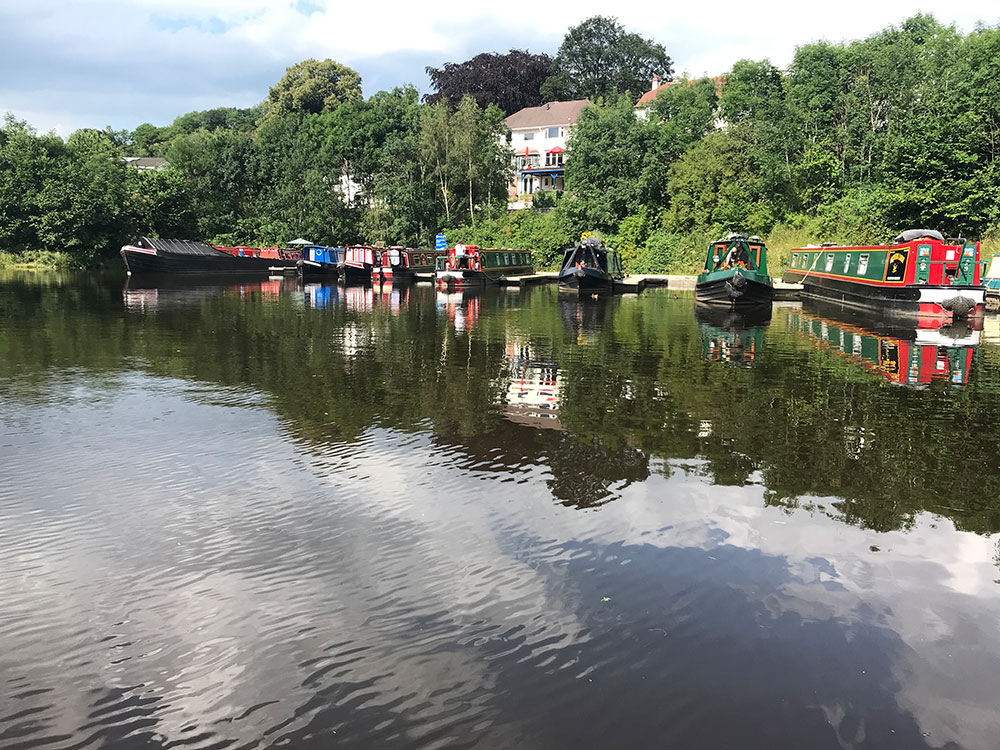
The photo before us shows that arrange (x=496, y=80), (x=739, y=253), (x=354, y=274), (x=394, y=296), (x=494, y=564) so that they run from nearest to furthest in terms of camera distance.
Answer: (x=494, y=564) < (x=739, y=253) < (x=394, y=296) < (x=354, y=274) < (x=496, y=80)

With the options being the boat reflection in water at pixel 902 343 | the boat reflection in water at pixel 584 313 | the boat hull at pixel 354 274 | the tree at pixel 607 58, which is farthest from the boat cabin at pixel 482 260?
the tree at pixel 607 58

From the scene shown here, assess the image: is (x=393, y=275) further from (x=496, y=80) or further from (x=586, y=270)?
(x=496, y=80)

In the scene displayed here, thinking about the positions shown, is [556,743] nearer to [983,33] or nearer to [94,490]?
[94,490]

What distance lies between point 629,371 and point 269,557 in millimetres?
9345

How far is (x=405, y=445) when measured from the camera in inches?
329

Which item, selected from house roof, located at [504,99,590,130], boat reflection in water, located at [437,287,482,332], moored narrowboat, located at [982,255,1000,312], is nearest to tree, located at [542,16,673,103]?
house roof, located at [504,99,590,130]

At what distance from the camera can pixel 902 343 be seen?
17.9 m

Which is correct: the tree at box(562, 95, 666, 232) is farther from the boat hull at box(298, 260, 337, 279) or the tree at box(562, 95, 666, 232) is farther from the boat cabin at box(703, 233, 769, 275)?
the boat cabin at box(703, 233, 769, 275)

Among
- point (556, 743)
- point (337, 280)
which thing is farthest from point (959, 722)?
point (337, 280)

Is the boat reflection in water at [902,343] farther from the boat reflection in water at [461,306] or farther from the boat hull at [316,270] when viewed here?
the boat hull at [316,270]

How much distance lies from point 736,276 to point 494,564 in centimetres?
2399

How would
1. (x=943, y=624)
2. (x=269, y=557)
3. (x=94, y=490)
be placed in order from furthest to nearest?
1. (x=94, y=490)
2. (x=269, y=557)
3. (x=943, y=624)

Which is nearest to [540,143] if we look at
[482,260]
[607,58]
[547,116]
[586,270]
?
[547,116]

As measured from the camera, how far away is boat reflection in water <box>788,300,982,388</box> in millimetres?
13609
